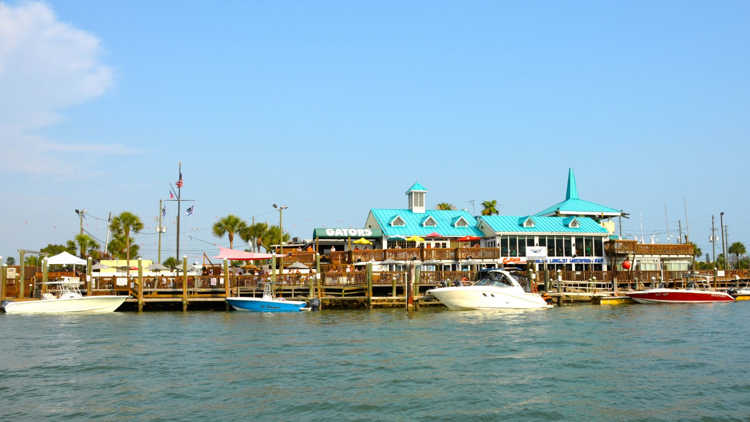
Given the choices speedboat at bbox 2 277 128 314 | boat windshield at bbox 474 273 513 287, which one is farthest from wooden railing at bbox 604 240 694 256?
speedboat at bbox 2 277 128 314

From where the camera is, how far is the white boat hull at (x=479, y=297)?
40219mm

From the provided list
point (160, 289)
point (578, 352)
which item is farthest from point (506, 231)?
point (578, 352)

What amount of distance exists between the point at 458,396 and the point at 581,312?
26.2 metres

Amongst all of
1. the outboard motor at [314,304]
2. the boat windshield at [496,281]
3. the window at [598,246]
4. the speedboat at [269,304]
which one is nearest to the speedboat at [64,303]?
the speedboat at [269,304]

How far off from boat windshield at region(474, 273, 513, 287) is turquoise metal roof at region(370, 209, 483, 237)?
673 inches

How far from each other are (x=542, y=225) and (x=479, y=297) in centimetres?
2206

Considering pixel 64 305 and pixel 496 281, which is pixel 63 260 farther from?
pixel 496 281

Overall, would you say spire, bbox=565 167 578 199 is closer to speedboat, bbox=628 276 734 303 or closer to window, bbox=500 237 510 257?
window, bbox=500 237 510 257

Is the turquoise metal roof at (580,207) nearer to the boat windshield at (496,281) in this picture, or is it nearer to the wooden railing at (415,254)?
the wooden railing at (415,254)

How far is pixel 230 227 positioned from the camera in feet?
228

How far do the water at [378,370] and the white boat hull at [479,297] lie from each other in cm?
492

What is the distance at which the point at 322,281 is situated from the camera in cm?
4594

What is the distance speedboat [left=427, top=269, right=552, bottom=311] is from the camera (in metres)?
40.2

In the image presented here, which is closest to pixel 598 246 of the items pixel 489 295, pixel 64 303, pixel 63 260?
pixel 489 295
